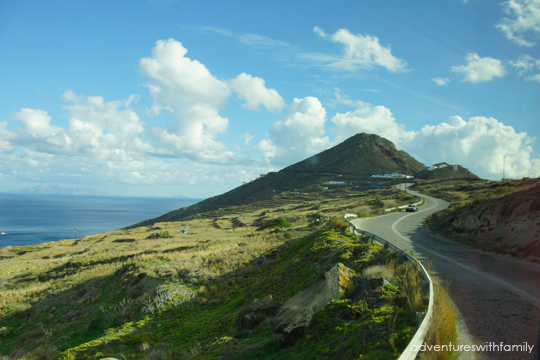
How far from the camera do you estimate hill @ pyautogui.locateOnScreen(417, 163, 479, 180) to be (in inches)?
4850

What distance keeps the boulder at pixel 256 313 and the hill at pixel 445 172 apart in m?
129

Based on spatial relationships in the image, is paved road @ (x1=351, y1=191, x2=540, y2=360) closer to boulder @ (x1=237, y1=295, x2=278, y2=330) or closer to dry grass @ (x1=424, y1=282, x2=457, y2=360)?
dry grass @ (x1=424, y1=282, x2=457, y2=360)

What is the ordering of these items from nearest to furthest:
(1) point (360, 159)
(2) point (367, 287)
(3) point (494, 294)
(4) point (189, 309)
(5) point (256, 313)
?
(2) point (367, 287), (3) point (494, 294), (5) point (256, 313), (4) point (189, 309), (1) point (360, 159)

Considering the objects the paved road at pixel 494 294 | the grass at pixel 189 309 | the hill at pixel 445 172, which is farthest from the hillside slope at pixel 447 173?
the paved road at pixel 494 294

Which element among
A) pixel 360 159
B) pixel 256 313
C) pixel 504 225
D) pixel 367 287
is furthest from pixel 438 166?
pixel 367 287

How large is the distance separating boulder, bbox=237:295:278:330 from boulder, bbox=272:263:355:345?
1.66 meters

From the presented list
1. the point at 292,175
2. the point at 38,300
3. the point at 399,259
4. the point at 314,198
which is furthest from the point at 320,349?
the point at 292,175

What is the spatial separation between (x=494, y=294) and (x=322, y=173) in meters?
126

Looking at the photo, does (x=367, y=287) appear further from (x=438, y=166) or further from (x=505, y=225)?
(x=438, y=166)

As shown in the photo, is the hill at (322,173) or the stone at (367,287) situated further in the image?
the hill at (322,173)

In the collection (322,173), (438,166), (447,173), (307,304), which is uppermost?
(438,166)

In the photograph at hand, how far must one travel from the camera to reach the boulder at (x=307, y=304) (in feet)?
18.8

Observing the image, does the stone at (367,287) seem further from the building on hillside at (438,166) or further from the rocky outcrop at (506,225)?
the building on hillside at (438,166)

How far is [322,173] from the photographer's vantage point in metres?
132
